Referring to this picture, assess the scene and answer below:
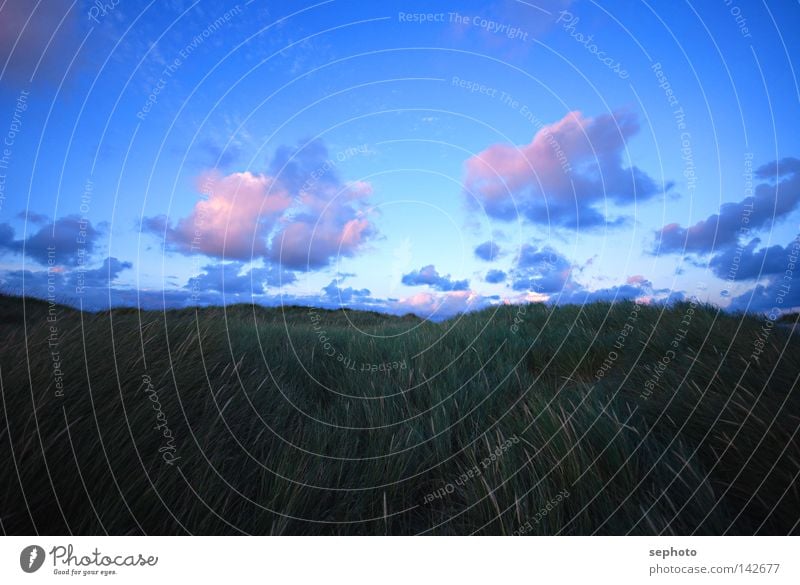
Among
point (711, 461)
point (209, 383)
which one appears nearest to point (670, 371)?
point (711, 461)

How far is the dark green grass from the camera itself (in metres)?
1.86

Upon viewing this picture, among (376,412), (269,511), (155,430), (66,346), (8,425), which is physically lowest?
(269,511)

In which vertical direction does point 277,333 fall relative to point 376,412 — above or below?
above

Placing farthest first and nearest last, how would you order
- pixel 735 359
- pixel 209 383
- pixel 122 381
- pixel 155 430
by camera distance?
pixel 209 383 → pixel 735 359 → pixel 122 381 → pixel 155 430

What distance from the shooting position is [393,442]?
2801mm

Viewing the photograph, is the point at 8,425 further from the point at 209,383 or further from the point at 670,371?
Answer: the point at 670,371

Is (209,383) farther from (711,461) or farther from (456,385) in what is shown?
(711,461)

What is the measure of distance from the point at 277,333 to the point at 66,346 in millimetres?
2758

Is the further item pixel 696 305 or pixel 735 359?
pixel 696 305

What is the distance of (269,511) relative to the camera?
2.10 meters

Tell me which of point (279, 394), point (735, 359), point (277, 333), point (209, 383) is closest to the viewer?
point (735, 359)

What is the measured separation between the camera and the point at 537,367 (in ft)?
13.7

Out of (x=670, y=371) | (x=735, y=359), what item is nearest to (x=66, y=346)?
(x=670, y=371)

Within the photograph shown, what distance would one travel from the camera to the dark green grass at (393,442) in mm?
1862
